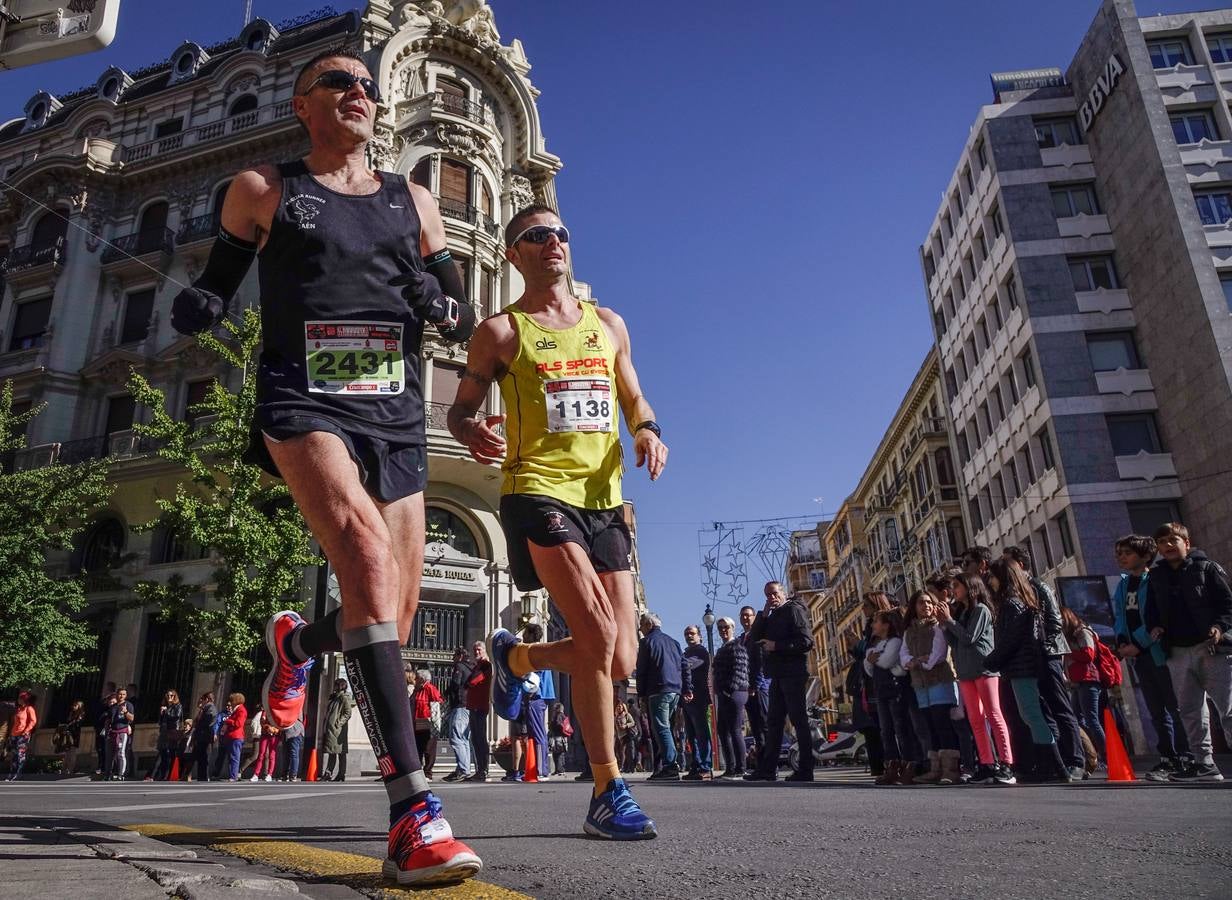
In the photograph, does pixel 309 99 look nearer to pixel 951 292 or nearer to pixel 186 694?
pixel 186 694

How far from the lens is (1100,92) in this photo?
3503cm

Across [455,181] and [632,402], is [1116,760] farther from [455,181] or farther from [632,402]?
[455,181]

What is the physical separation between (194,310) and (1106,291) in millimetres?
36984

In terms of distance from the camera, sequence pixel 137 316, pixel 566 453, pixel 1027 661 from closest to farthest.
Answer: pixel 566 453, pixel 1027 661, pixel 137 316

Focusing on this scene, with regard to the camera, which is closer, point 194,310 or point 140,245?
point 194,310

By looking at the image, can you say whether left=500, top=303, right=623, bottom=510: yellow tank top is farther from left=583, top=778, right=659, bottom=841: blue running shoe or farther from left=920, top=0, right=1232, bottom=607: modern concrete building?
left=920, top=0, right=1232, bottom=607: modern concrete building

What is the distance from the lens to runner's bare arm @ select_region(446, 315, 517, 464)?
11.5ft

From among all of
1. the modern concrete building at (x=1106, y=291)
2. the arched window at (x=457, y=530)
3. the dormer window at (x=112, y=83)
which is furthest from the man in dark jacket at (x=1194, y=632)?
the dormer window at (x=112, y=83)

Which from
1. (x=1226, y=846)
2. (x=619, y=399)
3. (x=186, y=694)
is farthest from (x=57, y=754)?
(x=1226, y=846)

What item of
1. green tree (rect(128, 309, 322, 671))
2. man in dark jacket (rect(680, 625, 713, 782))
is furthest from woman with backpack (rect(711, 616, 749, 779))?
green tree (rect(128, 309, 322, 671))

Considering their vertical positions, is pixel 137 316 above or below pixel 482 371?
above

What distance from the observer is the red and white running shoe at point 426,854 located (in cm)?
189

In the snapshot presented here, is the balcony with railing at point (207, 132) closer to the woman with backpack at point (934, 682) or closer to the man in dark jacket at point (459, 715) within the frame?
the man in dark jacket at point (459, 715)

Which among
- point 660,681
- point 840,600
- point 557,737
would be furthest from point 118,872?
point 840,600
